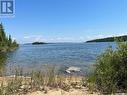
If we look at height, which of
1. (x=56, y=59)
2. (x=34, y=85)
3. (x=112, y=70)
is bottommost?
(x=56, y=59)

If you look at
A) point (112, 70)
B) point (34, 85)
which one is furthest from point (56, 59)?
point (34, 85)

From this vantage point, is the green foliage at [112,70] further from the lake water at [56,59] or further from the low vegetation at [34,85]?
the low vegetation at [34,85]

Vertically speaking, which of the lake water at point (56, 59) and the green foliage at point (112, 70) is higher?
the green foliage at point (112, 70)

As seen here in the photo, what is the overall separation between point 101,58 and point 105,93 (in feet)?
6.45

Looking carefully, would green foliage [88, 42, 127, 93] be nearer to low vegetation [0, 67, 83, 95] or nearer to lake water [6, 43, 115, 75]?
lake water [6, 43, 115, 75]

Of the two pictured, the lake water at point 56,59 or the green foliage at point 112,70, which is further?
the lake water at point 56,59

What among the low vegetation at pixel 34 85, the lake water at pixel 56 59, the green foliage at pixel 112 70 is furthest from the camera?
the lake water at pixel 56 59

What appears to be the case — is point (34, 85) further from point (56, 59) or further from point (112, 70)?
point (56, 59)

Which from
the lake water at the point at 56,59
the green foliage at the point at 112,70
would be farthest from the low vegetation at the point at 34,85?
the lake water at the point at 56,59

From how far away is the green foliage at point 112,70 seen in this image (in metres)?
9.81

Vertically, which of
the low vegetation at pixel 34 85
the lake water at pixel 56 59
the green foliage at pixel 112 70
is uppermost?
the green foliage at pixel 112 70

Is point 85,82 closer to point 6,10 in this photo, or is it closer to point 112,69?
point 112,69

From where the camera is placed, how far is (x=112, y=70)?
1023cm

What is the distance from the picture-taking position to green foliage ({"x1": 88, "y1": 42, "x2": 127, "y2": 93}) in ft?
32.2
